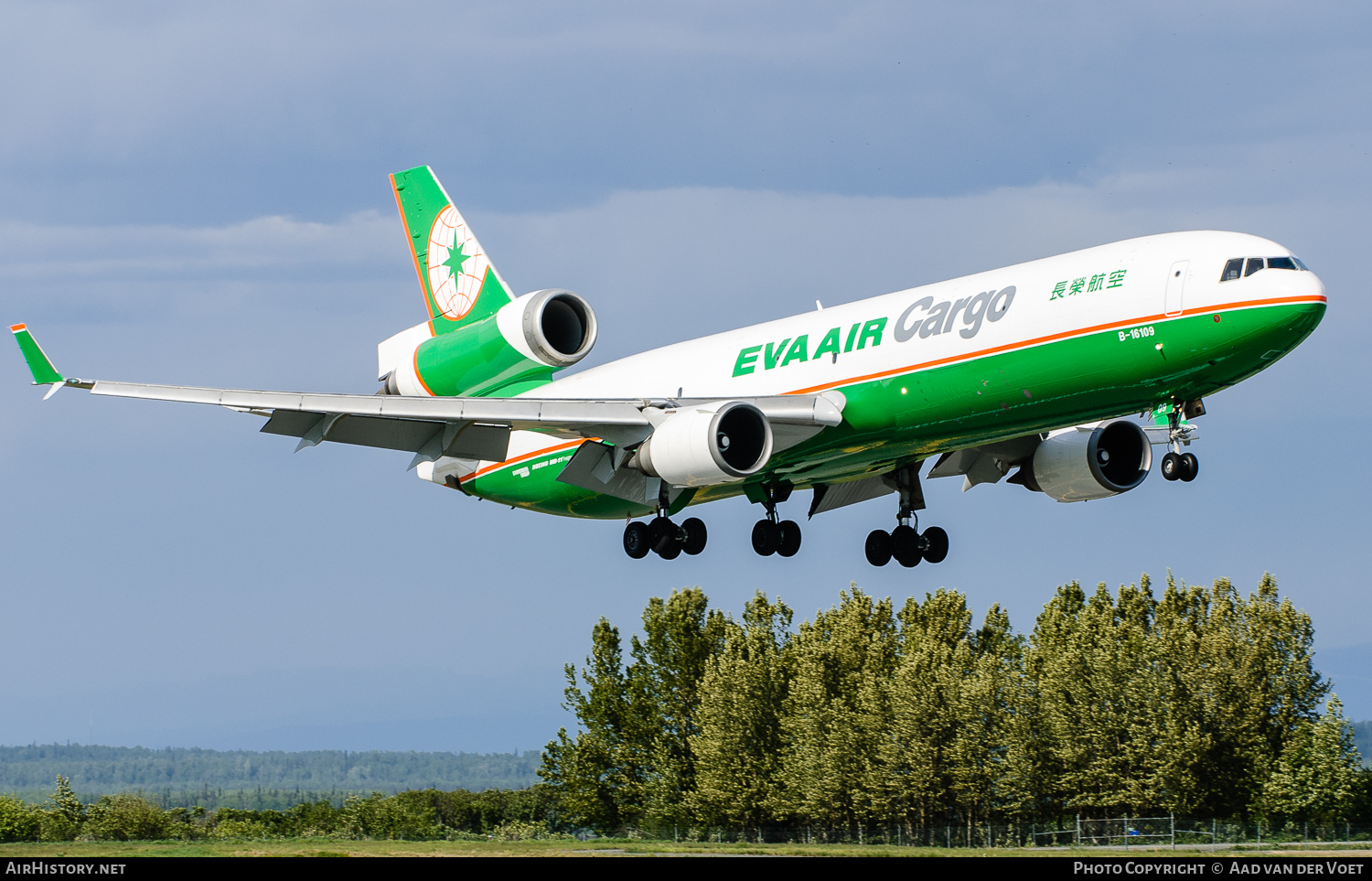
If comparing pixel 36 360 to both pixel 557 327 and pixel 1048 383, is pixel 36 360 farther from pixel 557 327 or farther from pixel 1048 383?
pixel 1048 383

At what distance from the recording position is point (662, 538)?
117 ft

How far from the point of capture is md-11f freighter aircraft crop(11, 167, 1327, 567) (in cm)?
2753

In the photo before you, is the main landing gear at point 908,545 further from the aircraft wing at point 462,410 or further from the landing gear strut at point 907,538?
the aircraft wing at point 462,410

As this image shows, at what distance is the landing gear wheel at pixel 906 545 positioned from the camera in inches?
1490

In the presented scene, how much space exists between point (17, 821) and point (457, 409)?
3163 centimetres

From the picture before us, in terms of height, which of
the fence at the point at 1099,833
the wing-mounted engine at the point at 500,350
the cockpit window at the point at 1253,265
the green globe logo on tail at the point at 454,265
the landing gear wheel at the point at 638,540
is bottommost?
the fence at the point at 1099,833

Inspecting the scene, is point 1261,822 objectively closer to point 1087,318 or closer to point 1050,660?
point 1050,660

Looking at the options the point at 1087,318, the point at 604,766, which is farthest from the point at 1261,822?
the point at 1087,318

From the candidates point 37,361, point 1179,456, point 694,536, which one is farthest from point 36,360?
point 1179,456

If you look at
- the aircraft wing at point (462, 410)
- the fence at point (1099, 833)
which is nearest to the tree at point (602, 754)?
the fence at point (1099, 833)

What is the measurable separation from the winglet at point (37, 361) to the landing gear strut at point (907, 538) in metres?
20.2

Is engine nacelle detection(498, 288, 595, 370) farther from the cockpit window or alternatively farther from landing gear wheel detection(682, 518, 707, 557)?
the cockpit window

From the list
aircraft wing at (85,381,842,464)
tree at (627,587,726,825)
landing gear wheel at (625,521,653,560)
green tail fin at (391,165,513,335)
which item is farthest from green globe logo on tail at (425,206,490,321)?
tree at (627,587,726,825)
